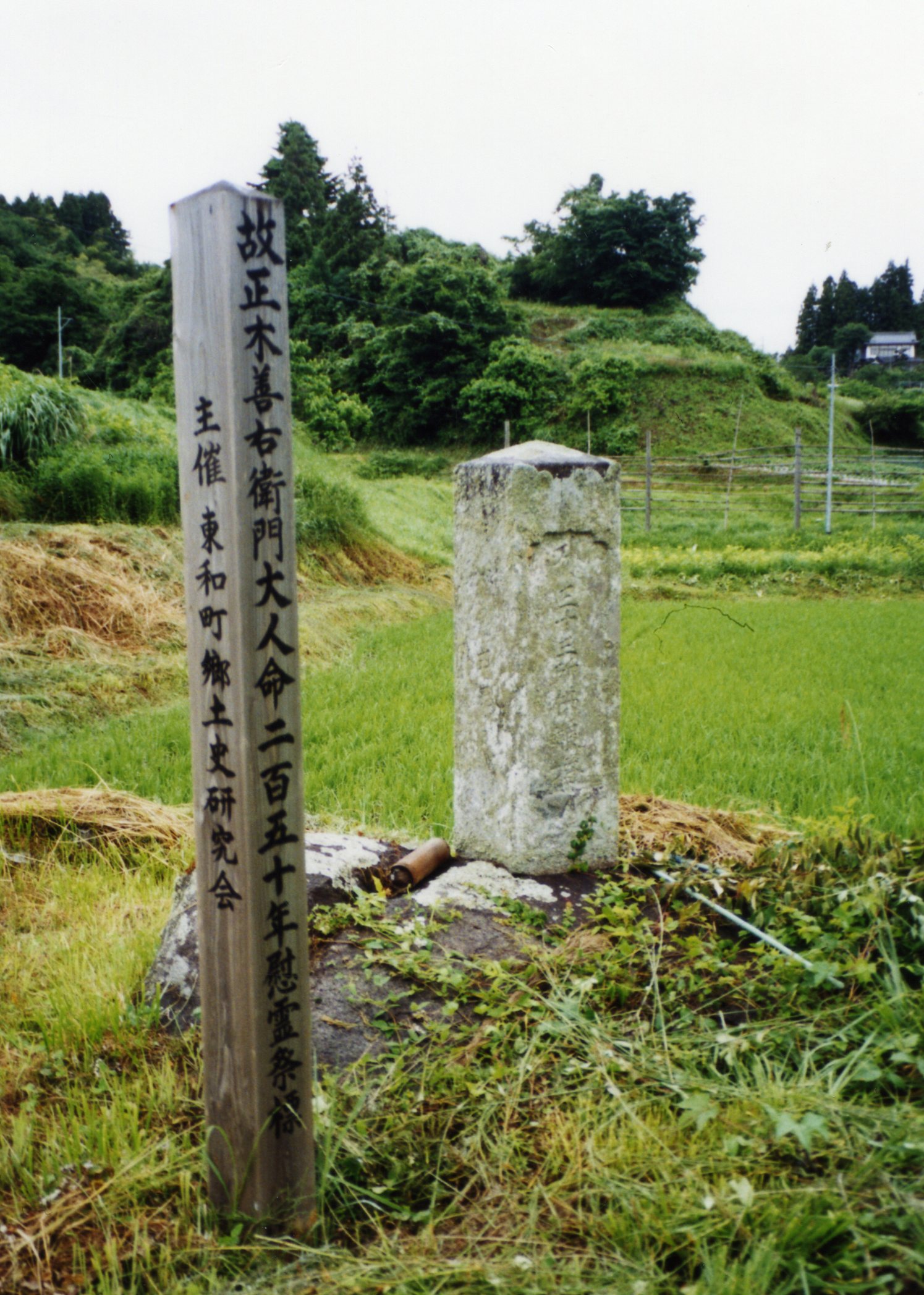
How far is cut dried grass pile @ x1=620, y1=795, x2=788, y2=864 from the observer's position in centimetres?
288

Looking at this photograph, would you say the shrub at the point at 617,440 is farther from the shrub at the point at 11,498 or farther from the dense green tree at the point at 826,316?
the dense green tree at the point at 826,316

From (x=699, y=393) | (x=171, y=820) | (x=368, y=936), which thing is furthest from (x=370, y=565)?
(x=699, y=393)

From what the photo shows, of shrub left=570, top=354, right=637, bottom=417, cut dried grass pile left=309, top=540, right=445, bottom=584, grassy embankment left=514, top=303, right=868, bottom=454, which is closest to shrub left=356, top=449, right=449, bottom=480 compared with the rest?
grassy embankment left=514, top=303, right=868, bottom=454

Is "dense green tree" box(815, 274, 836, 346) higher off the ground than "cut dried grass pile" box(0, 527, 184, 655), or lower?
higher

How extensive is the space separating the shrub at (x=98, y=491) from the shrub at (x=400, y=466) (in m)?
14.6

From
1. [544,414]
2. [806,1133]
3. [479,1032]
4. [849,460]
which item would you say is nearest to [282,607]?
[479,1032]

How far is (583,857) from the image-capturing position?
2.64 metres

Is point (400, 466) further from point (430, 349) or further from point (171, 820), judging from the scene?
point (171, 820)

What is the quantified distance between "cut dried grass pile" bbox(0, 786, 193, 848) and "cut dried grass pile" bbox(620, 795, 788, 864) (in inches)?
65.2

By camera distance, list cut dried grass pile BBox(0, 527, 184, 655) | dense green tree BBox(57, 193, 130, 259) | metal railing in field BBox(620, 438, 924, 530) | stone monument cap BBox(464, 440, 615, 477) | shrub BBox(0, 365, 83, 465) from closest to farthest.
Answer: stone monument cap BBox(464, 440, 615, 477) → cut dried grass pile BBox(0, 527, 184, 655) → shrub BBox(0, 365, 83, 465) → metal railing in field BBox(620, 438, 924, 530) → dense green tree BBox(57, 193, 130, 259)

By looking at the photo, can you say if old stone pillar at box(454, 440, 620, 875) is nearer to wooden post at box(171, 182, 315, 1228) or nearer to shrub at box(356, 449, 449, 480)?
wooden post at box(171, 182, 315, 1228)

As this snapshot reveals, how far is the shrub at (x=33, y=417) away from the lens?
838 centimetres

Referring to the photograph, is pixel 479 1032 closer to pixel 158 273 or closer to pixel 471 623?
pixel 471 623

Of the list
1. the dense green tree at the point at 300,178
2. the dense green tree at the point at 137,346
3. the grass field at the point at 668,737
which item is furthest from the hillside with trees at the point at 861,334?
the grass field at the point at 668,737
